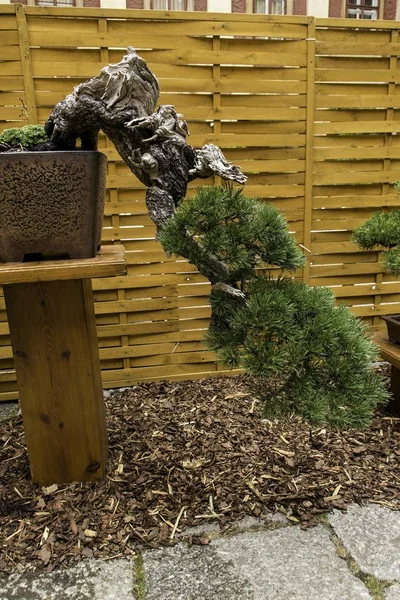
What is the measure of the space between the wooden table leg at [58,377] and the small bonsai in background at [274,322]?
521 millimetres

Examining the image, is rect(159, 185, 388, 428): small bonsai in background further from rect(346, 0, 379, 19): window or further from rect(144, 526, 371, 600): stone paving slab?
rect(346, 0, 379, 19): window

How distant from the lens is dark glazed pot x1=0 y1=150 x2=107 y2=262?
3.87 feet

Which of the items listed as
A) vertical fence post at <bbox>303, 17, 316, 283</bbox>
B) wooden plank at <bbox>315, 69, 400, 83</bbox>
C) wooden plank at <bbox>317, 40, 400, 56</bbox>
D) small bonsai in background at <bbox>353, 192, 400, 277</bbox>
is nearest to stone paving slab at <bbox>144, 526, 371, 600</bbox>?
small bonsai in background at <bbox>353, 192, 400, 277</bbox>

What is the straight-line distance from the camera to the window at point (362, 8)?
23.4 feet

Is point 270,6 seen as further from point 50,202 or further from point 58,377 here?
point 58,377

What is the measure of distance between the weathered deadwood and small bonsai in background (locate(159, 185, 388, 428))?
0.12 metres

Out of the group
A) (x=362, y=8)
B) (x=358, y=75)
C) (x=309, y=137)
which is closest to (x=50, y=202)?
(x=309, y=137)

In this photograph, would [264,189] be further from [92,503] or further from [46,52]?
[92,503]

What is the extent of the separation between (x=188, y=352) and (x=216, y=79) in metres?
1.46

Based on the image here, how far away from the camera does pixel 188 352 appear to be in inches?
99.2

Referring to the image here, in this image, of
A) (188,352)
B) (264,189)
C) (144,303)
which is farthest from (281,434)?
(264,189)

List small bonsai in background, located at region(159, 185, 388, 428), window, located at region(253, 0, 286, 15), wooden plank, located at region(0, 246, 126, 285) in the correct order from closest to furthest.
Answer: small bonsai in background, located at region(159, 185, 388, 428), wooden plank, located at region(0, 246, 126, 285), window, located at region(253, 0, 286, 15)

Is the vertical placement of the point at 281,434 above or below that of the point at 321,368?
below

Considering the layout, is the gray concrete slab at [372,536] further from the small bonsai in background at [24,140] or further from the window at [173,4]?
the window at [173,4]
